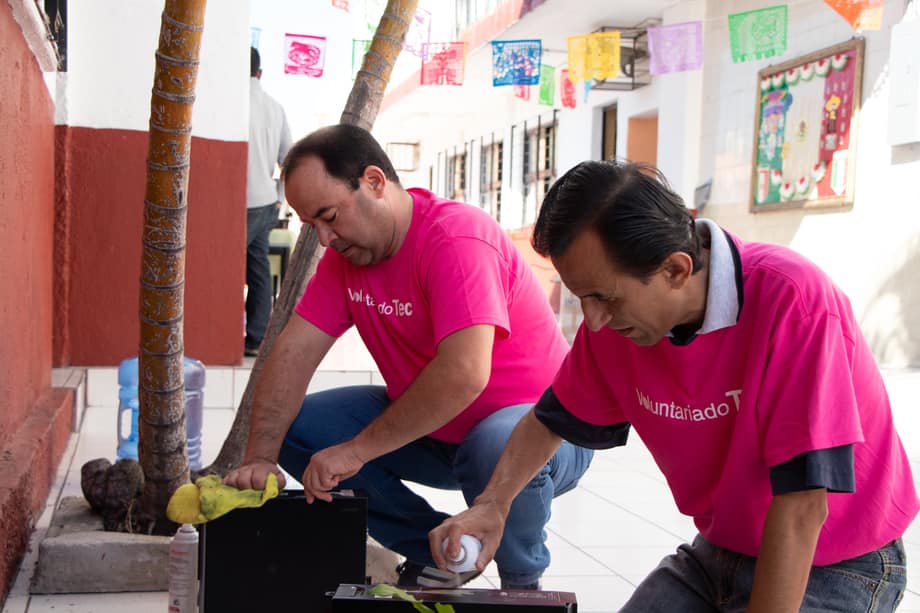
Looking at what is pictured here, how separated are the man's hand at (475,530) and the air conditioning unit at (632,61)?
1037 centimetres

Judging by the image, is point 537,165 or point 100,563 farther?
point 537,165

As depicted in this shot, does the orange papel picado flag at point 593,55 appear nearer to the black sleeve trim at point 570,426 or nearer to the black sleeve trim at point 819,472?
the black sleeve trim at point 570,426

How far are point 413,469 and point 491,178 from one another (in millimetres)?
16300

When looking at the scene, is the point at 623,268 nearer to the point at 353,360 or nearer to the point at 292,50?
the point at 353,360

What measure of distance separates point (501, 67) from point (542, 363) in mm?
9903

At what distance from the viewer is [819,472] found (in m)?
1.33

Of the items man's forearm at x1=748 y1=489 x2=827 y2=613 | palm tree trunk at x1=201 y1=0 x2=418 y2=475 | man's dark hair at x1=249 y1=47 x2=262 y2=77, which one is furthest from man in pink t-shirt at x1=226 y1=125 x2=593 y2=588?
man's dark hair at x1=249 y1=47 x2=262 y2=77

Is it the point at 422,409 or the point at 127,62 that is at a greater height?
the point at 127,62

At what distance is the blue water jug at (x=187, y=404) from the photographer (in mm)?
4367

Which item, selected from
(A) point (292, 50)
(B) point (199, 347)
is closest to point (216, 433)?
(B) point (199, 347)

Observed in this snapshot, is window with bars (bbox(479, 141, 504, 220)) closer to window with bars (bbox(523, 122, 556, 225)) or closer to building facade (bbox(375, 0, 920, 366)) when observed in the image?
building facade (bbox(375, 0, 920, 366))

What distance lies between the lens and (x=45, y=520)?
10.4ft

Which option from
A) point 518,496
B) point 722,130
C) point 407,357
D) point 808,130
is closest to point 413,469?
point 407,357

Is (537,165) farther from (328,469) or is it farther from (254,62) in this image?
(328,469)
